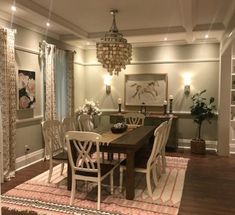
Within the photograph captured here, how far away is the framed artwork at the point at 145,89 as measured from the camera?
631 cm

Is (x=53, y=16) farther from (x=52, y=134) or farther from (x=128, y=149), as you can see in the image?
(x=128, y=149)

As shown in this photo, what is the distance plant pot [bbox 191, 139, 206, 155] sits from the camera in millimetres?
5656

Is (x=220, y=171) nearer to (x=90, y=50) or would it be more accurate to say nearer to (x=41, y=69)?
(x=41, y=69)

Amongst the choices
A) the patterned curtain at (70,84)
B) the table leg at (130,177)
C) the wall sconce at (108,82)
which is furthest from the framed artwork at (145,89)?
the table leg at (130,177)

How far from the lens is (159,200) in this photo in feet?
10.8

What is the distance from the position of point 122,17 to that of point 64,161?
8.40 feet

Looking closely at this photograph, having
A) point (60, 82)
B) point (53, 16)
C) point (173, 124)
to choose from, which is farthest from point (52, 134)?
point (173, 124)

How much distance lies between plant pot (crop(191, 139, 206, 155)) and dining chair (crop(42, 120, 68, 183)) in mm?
3021

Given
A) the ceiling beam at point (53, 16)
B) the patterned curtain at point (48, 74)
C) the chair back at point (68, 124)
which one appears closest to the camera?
the ceiling beam at point (53, 16)

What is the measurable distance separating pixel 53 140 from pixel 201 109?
3354 millimetres

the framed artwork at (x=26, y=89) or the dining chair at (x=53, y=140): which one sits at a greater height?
the framed artwork at (x=26, y=89)

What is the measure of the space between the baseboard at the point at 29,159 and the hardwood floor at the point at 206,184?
117mm

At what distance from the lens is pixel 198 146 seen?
223 inches

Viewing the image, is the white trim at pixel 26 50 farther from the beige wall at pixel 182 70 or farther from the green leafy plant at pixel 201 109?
the green leafy plant at pixel 201 109
